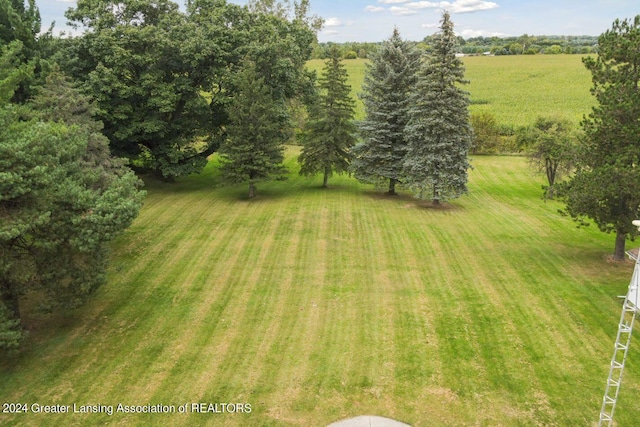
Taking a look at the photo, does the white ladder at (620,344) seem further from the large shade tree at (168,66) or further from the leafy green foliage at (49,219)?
the large shade tree at (168,66)

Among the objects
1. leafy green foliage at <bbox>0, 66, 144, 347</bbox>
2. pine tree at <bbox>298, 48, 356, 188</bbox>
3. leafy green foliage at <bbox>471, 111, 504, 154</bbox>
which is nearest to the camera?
leafy green foliage at <bbox>0, 66, 144, 347</bbox>

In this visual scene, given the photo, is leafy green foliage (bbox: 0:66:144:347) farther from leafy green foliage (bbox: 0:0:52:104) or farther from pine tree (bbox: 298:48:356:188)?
pine tree (bbox: 298:48:356:188)

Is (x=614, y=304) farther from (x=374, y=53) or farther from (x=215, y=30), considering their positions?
(x=215, y=30)

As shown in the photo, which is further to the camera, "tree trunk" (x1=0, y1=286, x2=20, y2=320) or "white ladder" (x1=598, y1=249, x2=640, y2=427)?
"tree trunk" (x1=0, y1=286, x2=20, y2=320)

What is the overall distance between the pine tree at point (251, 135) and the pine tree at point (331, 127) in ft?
8.26

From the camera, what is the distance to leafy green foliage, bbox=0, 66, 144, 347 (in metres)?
10.7

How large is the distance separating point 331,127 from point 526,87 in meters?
54.1

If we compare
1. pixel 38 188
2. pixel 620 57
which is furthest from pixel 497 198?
pixel 38 188

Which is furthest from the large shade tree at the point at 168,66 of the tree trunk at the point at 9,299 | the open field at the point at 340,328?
the tree trunk at the point at 9,299

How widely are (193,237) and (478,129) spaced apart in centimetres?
3200

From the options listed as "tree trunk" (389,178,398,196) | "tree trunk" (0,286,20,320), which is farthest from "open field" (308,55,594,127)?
"tree trunk" (0,286,20,320)

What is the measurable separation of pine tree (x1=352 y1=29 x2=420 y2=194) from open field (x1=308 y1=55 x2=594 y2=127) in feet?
75.5

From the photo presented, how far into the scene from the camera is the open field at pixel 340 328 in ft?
35.2

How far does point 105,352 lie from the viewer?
12430mm
